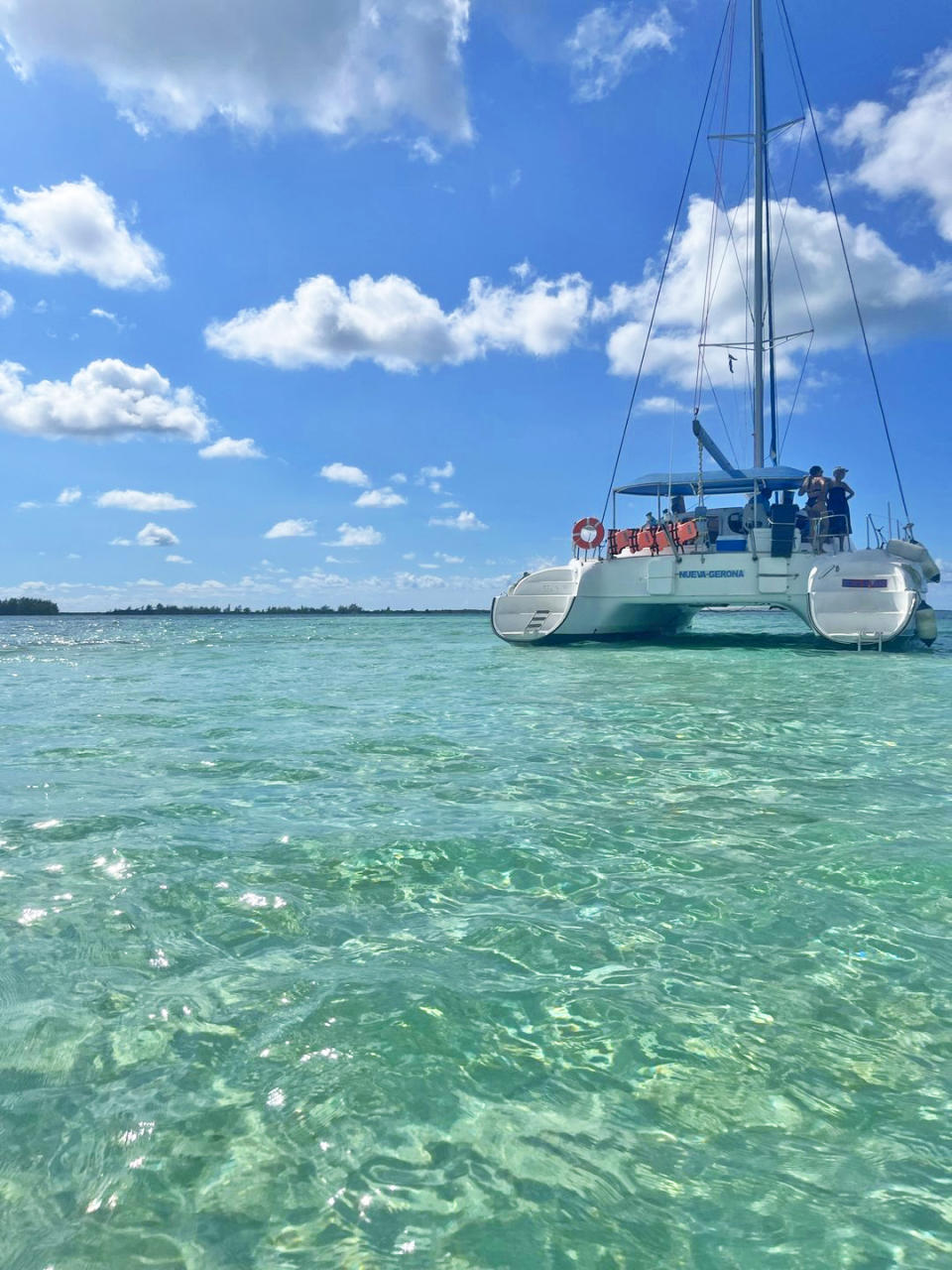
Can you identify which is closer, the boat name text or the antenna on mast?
the boat name text

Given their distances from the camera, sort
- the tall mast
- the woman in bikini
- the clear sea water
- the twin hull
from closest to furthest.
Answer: the clear sea water
the twin hull
the woman in bikini
the tall mast

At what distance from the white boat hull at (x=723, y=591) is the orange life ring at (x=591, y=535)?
411mm

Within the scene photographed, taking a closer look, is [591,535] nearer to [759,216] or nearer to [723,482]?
[723,482]

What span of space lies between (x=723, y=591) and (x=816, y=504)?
8.64 feet

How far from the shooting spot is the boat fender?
55.3 feet

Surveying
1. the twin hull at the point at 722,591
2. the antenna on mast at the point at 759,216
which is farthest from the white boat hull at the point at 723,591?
the antenna on mast at the point at 759,216

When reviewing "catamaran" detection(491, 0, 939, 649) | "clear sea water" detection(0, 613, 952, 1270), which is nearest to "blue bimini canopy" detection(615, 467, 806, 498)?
"catamaran" detection(491, 0, 939, 649)

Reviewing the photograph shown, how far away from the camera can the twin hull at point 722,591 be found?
1523 centimetres

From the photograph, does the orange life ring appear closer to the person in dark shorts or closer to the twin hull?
the twin hull


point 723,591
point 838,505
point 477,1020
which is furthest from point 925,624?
point 477,1020

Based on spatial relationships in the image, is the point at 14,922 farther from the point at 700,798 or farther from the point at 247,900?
the point at 700,798

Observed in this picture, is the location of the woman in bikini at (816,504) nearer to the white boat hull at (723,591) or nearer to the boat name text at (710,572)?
the white boat hull at (723,591)

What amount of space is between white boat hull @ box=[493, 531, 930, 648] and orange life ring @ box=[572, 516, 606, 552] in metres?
0.41

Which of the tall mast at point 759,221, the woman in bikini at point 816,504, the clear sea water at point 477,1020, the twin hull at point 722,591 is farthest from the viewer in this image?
the tall mast at point 759,221
